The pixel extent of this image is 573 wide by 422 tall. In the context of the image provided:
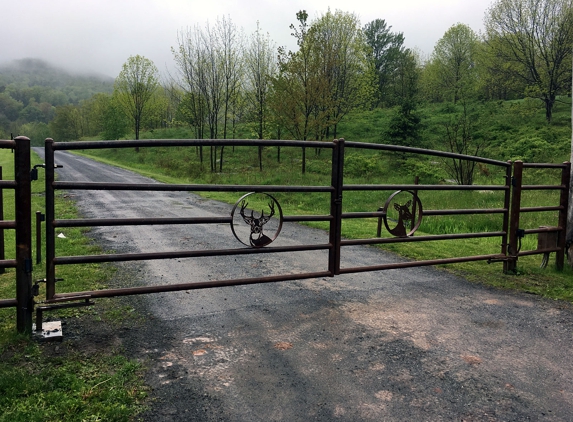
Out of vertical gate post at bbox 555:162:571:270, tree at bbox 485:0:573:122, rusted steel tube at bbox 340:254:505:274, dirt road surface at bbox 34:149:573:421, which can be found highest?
tree at bbox 485:0:573:122

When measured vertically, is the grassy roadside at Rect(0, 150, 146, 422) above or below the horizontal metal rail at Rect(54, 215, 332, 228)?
below

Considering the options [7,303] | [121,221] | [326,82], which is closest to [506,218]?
[121,221]

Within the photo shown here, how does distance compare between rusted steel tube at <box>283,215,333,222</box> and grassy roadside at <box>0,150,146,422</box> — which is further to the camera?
rusted steel tube at <box>283,215,333,222</box>

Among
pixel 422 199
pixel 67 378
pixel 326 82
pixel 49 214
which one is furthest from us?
pixel 326 82

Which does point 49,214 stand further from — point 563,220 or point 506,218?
point 563,220

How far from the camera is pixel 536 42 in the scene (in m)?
30.4

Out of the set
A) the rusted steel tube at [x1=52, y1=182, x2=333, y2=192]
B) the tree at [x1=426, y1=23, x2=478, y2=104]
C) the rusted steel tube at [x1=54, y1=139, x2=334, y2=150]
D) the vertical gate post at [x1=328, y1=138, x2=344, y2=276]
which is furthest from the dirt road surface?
the tree at [x1=426, y1=23, x2=478, y2=104]

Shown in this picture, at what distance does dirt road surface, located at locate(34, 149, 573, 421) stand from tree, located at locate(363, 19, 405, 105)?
46866 mm

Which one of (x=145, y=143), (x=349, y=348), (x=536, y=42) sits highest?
(x=536, y=42)

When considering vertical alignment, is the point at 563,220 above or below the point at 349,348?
above

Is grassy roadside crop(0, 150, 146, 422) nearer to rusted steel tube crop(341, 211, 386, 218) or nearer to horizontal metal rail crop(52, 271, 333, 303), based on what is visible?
horizontal metal rail crop(52, 271, 333, 303)

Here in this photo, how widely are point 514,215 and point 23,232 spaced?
17.2 feet

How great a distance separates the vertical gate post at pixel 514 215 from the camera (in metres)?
5.33

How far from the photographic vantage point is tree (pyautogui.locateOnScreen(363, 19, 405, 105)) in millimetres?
50562
